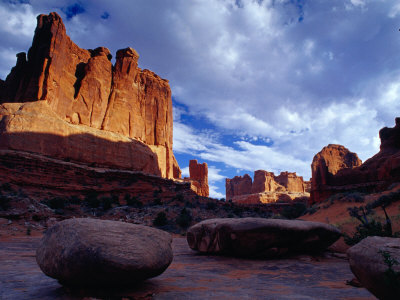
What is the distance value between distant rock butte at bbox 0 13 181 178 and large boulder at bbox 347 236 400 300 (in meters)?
31.8

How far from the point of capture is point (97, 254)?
8.68 ft

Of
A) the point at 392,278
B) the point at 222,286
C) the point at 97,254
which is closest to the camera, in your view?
the point at 392,278

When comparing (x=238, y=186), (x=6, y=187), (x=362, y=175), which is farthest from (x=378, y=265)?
(x=238, y=186)

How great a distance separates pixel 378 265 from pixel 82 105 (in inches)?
1582

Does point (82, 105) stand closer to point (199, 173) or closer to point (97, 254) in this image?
point (97, 254)

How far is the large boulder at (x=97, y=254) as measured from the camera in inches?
104

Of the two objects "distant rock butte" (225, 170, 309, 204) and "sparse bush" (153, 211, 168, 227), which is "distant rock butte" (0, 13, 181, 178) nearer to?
"sparse bush" (153, 211, 168, 227)

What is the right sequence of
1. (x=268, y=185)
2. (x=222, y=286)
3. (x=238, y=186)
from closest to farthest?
1. (x=222, y=286)
2. (x=268, y=185)
3. (x=238, y=186)

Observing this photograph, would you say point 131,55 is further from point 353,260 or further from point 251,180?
point 251,180

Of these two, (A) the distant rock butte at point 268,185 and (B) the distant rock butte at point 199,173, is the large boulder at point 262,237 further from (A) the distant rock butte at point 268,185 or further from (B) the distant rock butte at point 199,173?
(A) the distant rock butte at point 268,185

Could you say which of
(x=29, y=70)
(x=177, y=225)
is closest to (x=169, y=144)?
(x=29, y=70)

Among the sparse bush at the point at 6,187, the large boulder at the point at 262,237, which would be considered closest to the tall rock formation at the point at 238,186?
the sparse bush at the point at 6,187

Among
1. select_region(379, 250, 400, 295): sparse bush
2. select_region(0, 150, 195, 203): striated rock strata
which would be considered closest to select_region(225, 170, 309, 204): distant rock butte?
select_region(0, 150, 195, 203): striated rock strata

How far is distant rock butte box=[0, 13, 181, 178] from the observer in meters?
27.9
